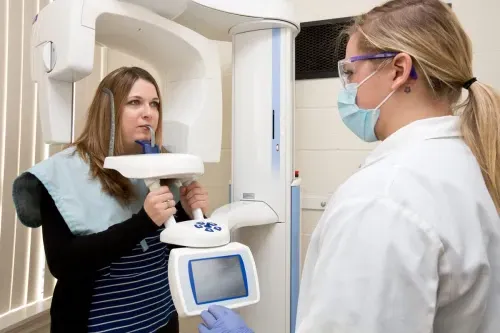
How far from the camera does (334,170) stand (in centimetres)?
184

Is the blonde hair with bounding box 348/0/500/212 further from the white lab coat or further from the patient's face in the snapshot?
the patient's face

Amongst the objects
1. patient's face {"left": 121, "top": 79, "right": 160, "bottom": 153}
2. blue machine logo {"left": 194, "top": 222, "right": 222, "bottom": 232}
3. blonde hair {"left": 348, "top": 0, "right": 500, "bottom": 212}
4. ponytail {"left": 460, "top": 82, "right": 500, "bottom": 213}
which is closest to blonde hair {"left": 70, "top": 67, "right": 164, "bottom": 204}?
patient's face {"left": 121, "top": 79, "right": 160, "bottom": 153}

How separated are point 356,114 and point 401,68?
144 mm

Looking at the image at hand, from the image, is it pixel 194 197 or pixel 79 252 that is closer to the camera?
pixel 79 252

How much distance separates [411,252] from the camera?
553 mm

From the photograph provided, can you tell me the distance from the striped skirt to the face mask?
2.35 feet

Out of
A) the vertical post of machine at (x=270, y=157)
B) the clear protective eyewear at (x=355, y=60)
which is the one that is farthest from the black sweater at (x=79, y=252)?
the clear protective eyewear at (x=355, y=60)

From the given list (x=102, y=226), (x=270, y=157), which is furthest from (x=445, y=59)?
(x=102, y=226)

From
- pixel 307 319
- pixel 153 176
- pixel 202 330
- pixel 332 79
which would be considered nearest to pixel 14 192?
pixel 153 176

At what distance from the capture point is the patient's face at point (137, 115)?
1.23m

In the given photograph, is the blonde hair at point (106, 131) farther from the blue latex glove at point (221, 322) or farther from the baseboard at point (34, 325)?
the baseboard at point (34, 325)

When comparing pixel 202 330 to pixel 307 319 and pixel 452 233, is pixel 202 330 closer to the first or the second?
pixel 307 319

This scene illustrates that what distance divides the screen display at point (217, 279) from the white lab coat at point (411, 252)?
351 millimetres

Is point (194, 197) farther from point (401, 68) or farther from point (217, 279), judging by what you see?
point (401, 68)
